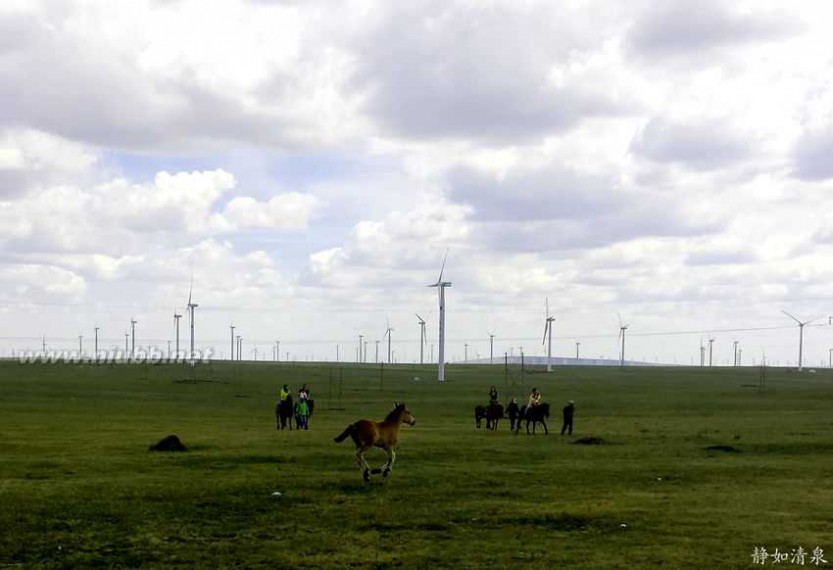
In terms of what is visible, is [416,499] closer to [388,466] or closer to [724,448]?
[388,466]

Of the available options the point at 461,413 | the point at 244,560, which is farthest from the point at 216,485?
the point at 461,413

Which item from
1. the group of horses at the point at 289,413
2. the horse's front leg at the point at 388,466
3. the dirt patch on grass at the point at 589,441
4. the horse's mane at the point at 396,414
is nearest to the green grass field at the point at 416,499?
the horse's front leg at the point at 388,466

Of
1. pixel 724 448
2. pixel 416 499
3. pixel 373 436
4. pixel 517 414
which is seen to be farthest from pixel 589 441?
pixel 416 499

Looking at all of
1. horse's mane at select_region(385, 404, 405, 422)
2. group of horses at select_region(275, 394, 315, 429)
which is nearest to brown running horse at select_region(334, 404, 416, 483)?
horse's mane at select_region(385, 404, 405, 422)

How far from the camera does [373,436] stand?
93.8 ft

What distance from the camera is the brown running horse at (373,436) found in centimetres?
2833

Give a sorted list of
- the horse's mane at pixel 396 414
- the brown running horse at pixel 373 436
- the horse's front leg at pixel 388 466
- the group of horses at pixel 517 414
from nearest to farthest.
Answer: the brown running horse at pixel 373 436
the horse's front leg at pixel 388 466
the horse's mane at pixel 396 414
the group of horses at pixel 517 414

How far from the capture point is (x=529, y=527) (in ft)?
75.0

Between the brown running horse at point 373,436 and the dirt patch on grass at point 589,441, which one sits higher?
the brown running horse at point 373,436

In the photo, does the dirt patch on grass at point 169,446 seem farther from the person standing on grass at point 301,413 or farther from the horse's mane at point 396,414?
the person standing on grass at point 301,413

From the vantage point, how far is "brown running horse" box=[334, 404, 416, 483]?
28328 millimetres

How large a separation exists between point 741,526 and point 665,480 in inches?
316

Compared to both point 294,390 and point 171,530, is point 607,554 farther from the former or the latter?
point 294,390

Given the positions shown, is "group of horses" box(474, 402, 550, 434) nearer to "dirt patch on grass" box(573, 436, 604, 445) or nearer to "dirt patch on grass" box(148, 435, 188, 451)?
"dirt patch on grass" box(573, 436, 604, 445)
